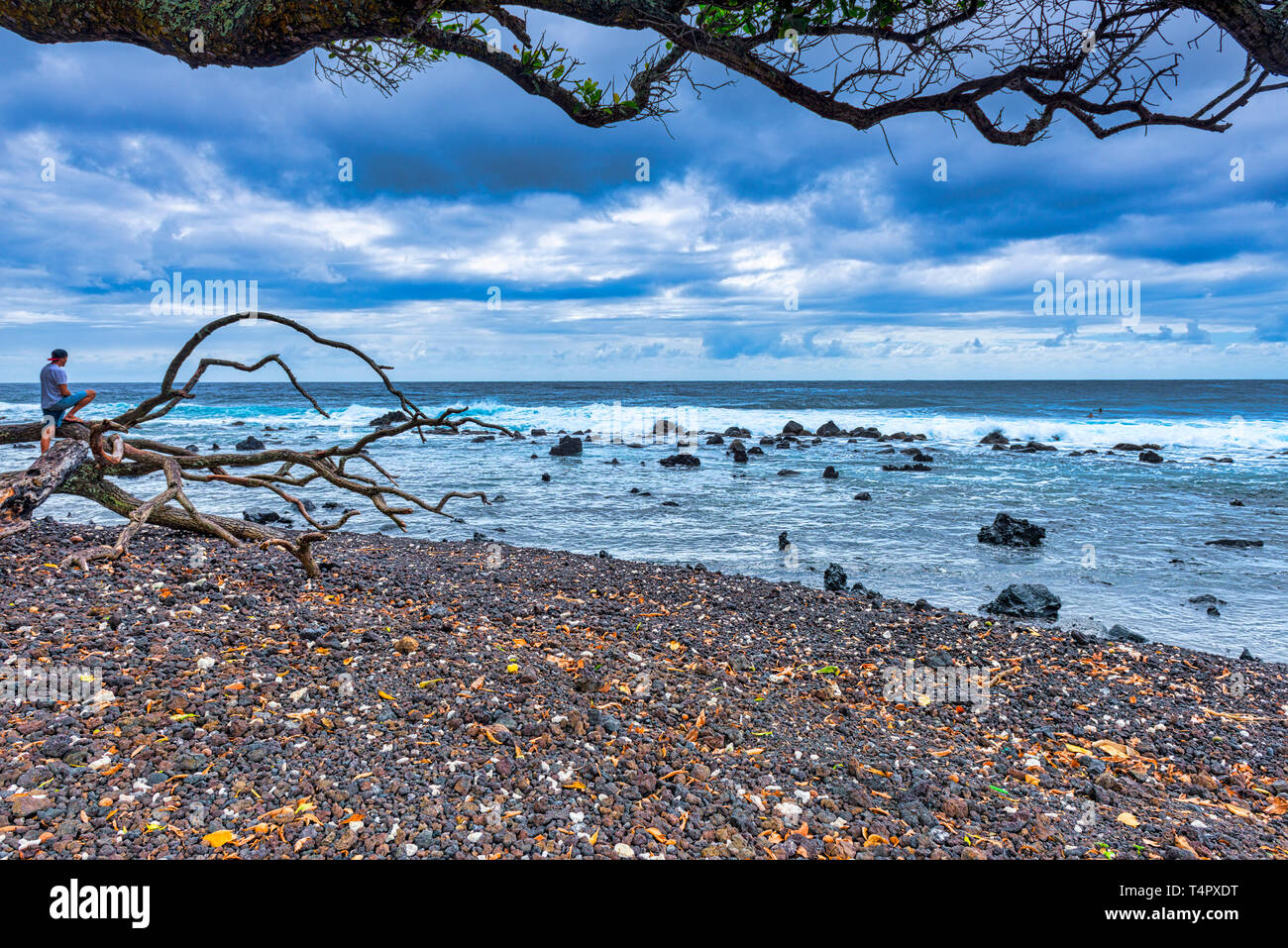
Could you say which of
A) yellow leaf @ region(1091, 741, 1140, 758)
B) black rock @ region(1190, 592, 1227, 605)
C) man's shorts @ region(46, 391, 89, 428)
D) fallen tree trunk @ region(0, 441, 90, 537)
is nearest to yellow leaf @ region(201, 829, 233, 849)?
fallen tree trunk @ region(0, 441, 90, 537)

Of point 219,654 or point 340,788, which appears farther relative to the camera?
point 219,654

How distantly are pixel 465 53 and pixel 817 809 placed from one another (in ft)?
16.3

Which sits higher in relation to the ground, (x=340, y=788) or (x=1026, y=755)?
(x=340, y=788)

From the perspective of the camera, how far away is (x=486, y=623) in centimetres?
552

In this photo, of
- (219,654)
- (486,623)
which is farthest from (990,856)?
(219,654)

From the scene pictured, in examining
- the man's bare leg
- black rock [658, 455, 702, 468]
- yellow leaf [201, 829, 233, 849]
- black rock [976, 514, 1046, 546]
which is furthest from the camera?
black rock [658, 455, 702, 468]

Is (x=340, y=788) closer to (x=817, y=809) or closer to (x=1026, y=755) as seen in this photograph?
(x=817, y=809)

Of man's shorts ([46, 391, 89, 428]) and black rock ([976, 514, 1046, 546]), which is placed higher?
man's shorts ([46, 391, 89, 428])

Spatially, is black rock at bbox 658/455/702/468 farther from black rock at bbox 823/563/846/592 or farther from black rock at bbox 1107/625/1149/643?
black rock at bbox 1107/625/1149/643

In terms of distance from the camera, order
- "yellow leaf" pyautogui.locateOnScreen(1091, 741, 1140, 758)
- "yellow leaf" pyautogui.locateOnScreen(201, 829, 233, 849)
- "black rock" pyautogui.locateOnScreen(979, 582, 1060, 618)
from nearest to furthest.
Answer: "yellow leaf" pyautogui.locateOnScreen(201, 829, 233, 849)
"yellow leaf" pyautogui.locateOnScreen(1091, 741, 1140, 758)
"black rock" pyautogui.locateOnScreen(979, 582, 1060, 618)

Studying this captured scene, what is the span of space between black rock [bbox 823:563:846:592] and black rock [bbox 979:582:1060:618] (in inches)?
65.2

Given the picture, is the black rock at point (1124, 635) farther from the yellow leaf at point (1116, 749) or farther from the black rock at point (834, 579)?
the yellow leaf at point (1116, 749)

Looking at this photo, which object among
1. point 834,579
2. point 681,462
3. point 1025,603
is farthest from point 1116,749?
point 681,462

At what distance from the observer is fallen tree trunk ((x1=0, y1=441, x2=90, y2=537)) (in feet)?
14.4
